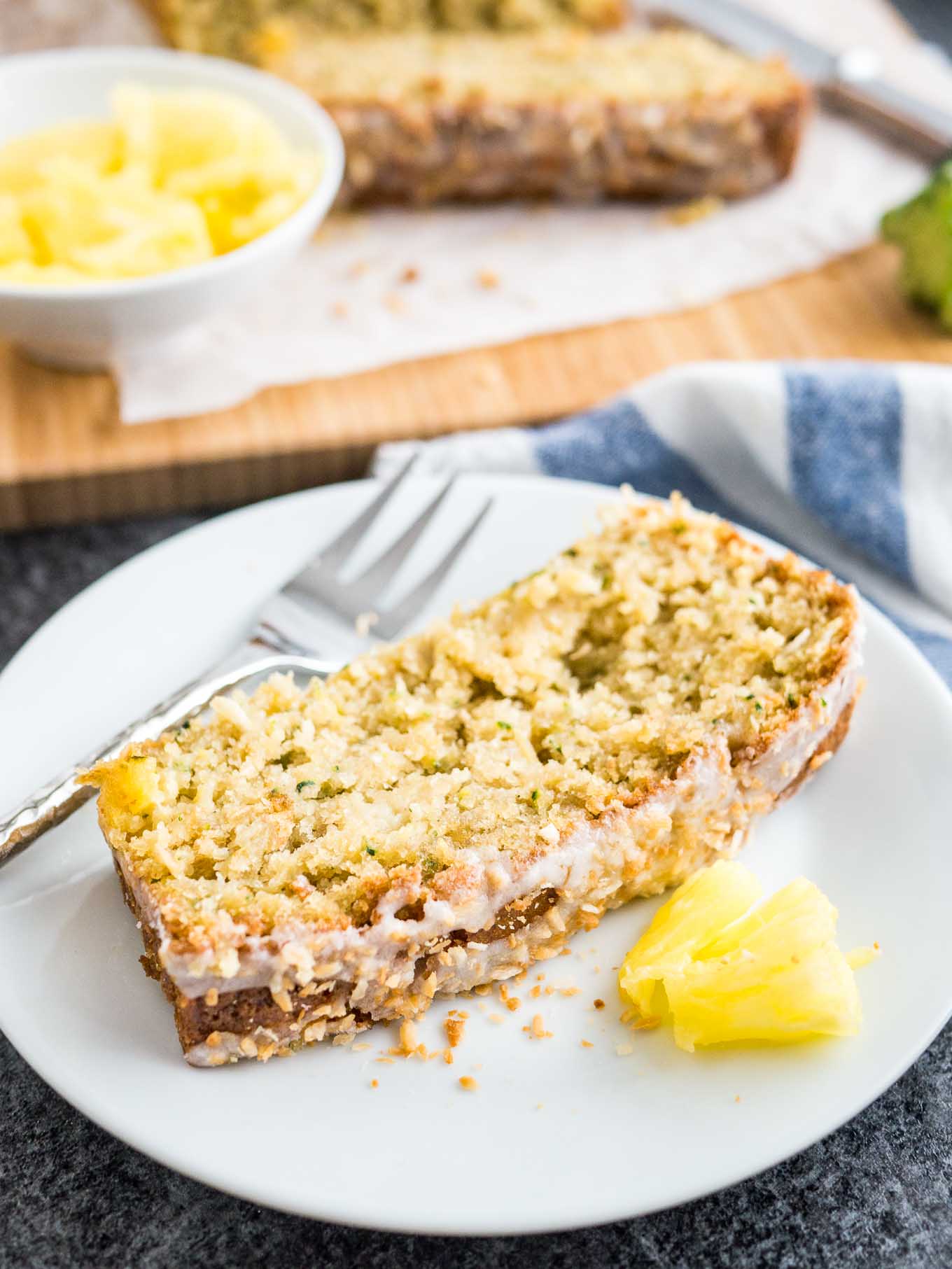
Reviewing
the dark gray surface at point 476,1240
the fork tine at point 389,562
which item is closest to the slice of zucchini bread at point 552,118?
the fork tine at point 389,562

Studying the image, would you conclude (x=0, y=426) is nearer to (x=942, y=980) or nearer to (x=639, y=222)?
(x=639, y=222)

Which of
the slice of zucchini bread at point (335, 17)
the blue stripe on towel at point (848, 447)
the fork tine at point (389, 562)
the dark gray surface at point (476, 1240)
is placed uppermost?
the slice of zucchini bread at point (335, 17)

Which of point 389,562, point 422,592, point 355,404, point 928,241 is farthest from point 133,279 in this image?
point 928,241

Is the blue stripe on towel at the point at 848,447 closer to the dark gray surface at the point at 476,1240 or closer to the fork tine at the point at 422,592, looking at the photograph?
the fork tine at the point at 422,592

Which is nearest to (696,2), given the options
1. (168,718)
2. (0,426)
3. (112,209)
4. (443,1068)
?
(112,209)

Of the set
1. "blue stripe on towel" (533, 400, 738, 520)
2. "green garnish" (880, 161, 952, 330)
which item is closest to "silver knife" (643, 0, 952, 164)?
"green garnish" (880, 161, 952, 330)

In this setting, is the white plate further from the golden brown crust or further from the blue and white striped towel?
the golden brown crust

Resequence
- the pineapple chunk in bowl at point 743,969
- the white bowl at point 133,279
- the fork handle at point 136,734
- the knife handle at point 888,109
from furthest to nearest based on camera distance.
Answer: the knife handle at point 888,109, the white bowl at point 133,279, the fork handle at point 136,734, the pineapple chunk in bowl at point 743,969
